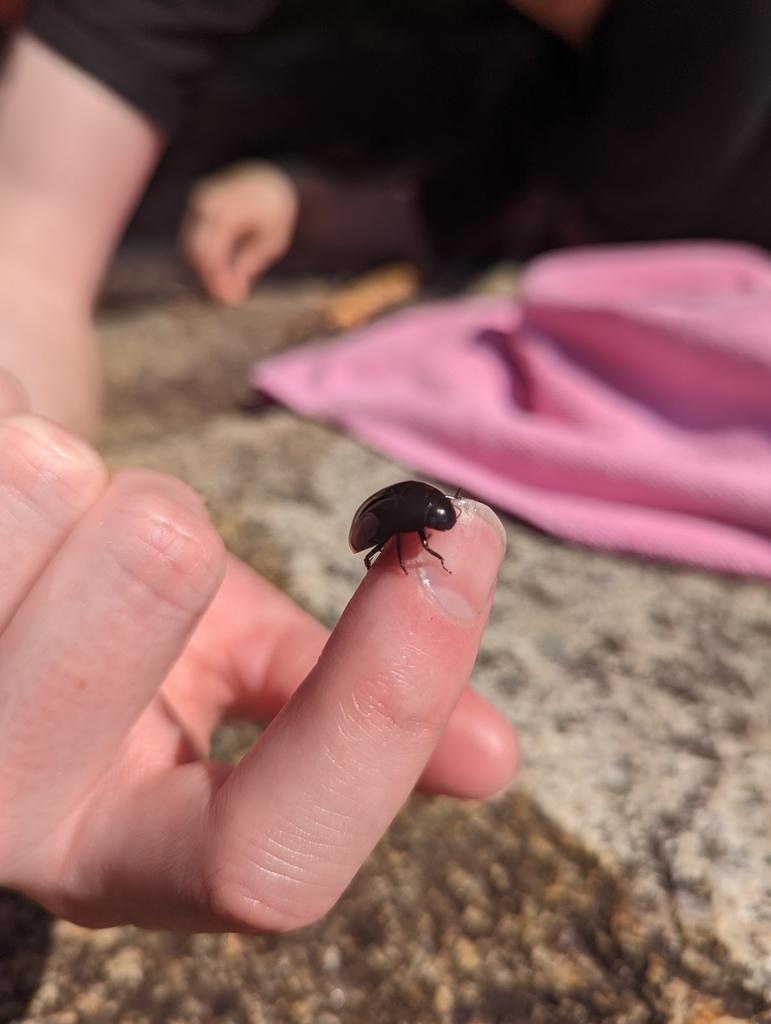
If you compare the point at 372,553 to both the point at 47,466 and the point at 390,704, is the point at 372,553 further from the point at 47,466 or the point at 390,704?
the point at 47,466

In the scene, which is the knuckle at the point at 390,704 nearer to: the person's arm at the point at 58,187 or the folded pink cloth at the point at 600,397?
the folded pink cloth at the point at 600,397

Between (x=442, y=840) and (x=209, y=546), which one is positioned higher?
(x=209, y=546)

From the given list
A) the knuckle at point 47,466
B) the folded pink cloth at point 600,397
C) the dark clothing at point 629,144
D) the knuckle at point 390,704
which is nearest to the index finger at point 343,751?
the knuckle at point 390,704

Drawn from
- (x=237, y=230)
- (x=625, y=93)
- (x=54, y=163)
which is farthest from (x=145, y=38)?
(x=625, y=93)

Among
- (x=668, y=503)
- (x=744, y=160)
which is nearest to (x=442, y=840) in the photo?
(x=668, y=503)

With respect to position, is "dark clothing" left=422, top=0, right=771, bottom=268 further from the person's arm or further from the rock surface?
the person's arm

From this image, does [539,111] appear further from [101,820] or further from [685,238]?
[101,820]
